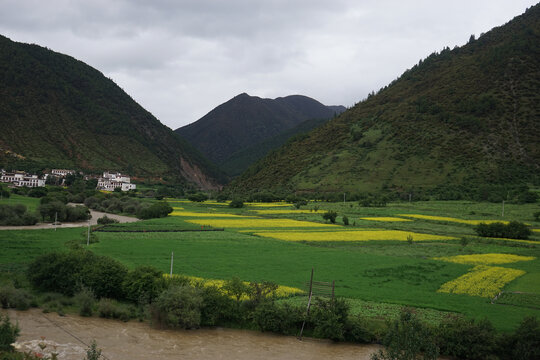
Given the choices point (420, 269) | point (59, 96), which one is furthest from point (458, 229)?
point (59, 96)

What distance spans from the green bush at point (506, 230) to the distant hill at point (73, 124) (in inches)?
4392

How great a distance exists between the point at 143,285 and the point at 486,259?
93.4 ft

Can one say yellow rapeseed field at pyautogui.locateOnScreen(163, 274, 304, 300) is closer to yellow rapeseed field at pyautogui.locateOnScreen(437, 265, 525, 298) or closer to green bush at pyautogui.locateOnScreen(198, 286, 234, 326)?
green bush at pyautogui.locateOnScreen(198, 286, 234, 326)

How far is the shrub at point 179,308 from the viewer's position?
21047mm

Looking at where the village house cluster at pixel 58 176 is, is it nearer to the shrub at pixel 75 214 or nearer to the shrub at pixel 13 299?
the shrub at pixel 75 214

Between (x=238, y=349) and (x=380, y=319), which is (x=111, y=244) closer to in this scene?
(x=238, y=349)

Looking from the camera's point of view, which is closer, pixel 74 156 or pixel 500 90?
pixel 500 90

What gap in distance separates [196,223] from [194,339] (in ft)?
121

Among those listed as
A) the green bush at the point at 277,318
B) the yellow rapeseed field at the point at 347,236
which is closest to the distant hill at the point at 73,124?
the yellow rapeseed field at the point at 347,236

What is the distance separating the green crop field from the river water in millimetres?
3330

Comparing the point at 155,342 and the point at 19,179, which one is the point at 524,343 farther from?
the point at 19,179

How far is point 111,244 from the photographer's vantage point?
38.1m

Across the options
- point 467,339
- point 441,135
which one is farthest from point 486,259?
point 441,135

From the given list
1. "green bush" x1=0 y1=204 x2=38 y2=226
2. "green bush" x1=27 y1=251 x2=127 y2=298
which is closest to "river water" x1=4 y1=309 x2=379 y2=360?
"green bush" x1=27 y1=251 x2=127 y2=298
